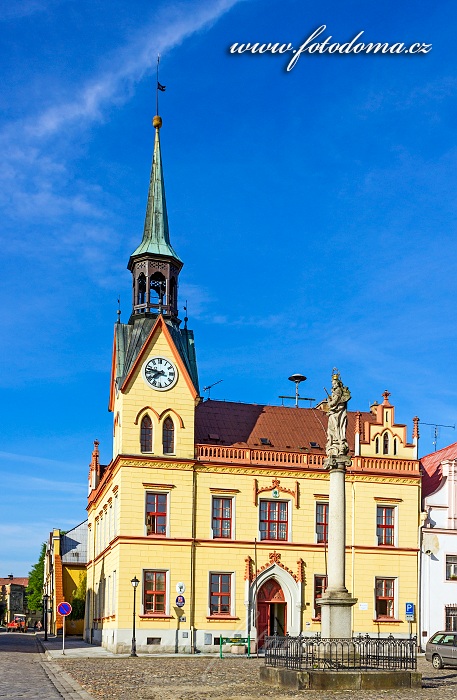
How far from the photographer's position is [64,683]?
29.0 meters

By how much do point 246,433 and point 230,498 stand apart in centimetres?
555

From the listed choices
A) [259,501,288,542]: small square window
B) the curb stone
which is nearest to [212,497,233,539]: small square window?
[259,501,288,542]: small square window

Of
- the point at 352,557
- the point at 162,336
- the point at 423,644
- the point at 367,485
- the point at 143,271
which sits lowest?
the point at 423,644

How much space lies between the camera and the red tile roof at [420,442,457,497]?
56.2m

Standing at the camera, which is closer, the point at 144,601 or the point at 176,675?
the point at 176,675

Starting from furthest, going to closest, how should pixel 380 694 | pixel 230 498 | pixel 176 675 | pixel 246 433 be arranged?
pixel 246 433
pixel 230 498
pixel 176 675
pixel 380 694

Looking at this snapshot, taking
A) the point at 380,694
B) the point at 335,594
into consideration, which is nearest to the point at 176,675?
the point at 335,594

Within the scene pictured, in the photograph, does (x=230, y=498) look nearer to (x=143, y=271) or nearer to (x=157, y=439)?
(x=157, y=439)

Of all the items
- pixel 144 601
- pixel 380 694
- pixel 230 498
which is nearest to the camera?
pixel 380 694

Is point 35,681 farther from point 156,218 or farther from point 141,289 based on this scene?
point 156,218

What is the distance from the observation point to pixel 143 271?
53.5 metres

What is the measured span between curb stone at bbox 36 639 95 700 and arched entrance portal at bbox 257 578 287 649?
13.4 meters

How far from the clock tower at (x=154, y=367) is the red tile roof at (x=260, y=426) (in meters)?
3.36

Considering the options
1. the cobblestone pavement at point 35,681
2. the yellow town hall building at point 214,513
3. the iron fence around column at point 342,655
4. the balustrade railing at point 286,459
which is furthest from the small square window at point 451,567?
the iron fence around column at point 342,655
